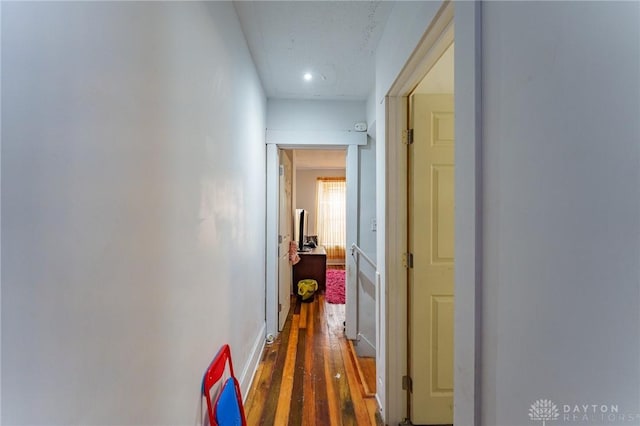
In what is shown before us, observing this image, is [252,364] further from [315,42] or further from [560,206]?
[315,42]

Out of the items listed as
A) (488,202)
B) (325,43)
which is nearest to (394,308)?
(488,202)

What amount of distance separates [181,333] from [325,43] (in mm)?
2024

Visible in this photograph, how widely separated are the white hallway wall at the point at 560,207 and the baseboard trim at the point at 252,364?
161 cm

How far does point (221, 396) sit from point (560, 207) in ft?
4.88

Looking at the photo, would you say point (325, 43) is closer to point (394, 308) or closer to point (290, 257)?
point (394, 308)

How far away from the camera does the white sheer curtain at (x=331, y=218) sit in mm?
6523

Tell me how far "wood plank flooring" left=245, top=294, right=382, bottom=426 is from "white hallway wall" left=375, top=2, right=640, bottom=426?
134 cm

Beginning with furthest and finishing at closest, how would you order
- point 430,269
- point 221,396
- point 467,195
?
point 430,269, point 221,396, point 467,195

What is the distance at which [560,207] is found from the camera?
54 cm

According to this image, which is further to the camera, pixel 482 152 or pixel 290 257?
pixel 290 257

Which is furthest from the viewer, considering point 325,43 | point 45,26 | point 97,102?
point 325,43

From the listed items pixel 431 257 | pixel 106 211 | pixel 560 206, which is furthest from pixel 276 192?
pixel 560 206

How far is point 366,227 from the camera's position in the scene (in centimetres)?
290

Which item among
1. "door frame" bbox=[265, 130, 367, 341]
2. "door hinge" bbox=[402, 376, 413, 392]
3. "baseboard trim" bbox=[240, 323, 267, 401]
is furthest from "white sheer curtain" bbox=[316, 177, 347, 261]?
"door hinge" bbox=[402, 376, 413, 392]
